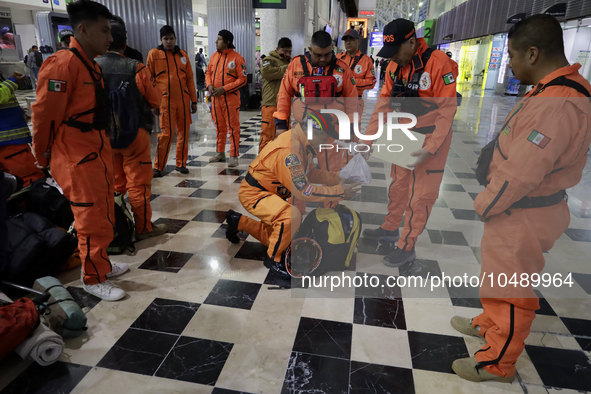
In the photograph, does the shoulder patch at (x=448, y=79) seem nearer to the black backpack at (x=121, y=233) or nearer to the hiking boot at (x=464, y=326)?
the hiking boot at (x=464, y=326)

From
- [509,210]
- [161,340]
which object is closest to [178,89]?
[161,340]

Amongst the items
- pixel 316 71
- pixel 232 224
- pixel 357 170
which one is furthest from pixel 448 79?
pixel 232 224

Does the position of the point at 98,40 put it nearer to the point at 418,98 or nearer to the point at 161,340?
the point at 161,340

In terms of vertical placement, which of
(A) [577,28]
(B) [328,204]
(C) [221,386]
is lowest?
(C) [221,386]

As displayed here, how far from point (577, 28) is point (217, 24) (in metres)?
8.04

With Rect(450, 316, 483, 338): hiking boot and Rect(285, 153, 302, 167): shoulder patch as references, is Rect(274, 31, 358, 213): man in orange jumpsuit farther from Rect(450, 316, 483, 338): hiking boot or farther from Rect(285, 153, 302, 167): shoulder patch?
Rect(450, 316, 483, 338): hiking boot

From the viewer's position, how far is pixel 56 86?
179cm

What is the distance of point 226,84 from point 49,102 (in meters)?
3.08

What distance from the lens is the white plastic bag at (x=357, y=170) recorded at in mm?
2027

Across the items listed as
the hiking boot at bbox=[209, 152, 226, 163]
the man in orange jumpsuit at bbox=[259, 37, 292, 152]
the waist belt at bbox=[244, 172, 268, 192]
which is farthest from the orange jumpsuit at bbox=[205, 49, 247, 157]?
the waist belt at bbox=[244, 172, 268, 192]

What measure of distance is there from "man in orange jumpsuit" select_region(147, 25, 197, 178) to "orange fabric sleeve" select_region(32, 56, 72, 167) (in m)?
2.30

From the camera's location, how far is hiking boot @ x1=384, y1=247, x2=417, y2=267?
2.45 meters

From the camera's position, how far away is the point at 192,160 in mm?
5102

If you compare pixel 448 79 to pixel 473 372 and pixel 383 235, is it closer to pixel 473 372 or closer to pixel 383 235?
pixel 383 235
